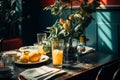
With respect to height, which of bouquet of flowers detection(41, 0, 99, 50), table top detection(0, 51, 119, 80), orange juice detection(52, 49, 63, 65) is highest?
bouquet of flowers detection(41, 0, 99, 50)

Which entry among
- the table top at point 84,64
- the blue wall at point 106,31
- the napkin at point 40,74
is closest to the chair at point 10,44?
the table top at point 84,64

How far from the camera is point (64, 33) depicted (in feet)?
6.62

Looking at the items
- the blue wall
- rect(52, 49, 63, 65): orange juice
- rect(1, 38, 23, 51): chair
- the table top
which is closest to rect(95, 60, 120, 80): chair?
the table top

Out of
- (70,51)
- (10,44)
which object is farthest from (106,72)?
(10,44)

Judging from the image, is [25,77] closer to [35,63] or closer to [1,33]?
[35,63]

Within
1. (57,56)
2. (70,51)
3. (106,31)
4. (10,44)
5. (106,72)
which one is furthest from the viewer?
(106,31)

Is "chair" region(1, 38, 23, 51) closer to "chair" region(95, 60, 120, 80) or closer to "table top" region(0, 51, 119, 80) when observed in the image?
"table top" region(0, 51, 119, 80)

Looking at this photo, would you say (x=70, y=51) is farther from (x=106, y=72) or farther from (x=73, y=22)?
(x=106, y=72)

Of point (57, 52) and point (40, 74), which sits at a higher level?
point (57, 52)

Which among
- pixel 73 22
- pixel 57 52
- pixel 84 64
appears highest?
pixel 73 22

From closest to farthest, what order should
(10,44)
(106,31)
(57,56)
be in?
(57,56) → (10,44) → (106,31)

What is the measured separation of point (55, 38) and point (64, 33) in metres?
0.11

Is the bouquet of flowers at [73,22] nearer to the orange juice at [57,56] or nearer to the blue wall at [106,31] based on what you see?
the orange juice at [57,56]

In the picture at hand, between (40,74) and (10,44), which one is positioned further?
(10,44)
